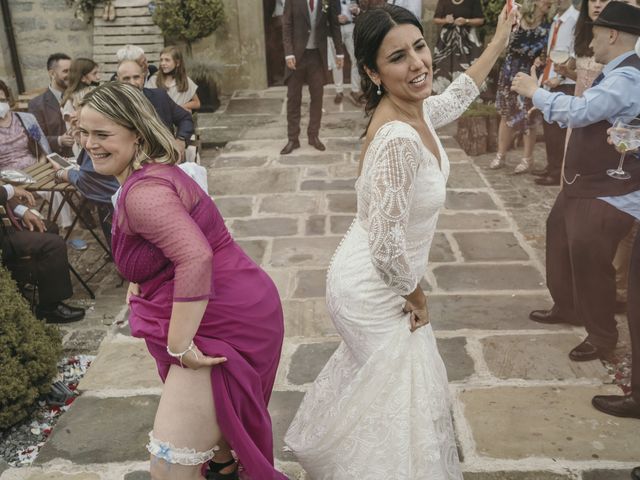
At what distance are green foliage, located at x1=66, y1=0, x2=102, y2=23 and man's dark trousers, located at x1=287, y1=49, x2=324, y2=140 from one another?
184 inches

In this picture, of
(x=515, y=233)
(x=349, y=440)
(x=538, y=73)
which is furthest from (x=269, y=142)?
(x=349, y=440)

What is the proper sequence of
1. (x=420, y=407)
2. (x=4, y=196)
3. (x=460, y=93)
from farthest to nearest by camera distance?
(x=4, y=196) < (x=460, y=93) < (x=420, y=407)

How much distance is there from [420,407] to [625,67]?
2067 millimetres

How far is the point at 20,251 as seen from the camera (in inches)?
177

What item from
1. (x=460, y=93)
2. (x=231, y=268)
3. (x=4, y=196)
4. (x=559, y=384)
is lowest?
(x=559, y=384)

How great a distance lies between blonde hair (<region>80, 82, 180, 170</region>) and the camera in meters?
2.09

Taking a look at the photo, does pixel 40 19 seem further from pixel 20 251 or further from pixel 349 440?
pixel 349 440

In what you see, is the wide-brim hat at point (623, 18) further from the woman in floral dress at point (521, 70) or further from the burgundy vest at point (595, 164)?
the woman in floral dress at point (521, 70)

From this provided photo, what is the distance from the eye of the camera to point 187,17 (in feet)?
33.3

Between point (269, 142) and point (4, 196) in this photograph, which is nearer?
point (4, 196)

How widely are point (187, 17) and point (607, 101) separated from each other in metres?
8.18

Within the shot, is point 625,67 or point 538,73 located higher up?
point 625,67

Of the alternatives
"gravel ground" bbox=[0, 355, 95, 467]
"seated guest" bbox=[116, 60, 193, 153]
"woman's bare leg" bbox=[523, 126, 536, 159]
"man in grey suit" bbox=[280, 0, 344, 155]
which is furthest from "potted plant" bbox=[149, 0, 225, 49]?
"gravel ground" bbox=[0, 355, 95, 467]

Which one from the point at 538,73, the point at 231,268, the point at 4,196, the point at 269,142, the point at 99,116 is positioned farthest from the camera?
the point at 269,142
